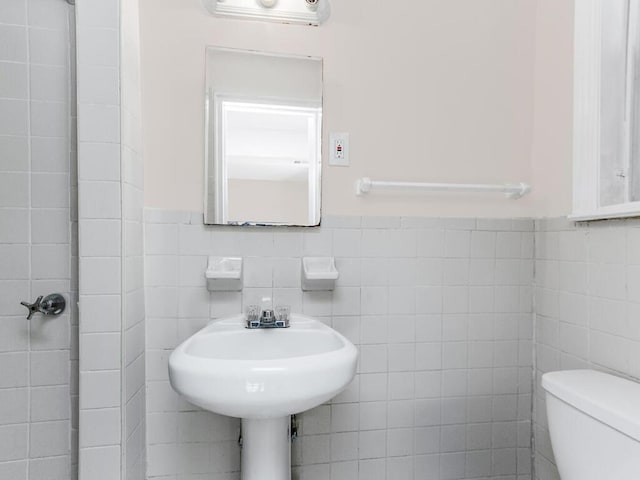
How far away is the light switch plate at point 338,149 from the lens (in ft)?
4.43

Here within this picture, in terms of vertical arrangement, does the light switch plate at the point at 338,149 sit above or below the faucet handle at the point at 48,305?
above

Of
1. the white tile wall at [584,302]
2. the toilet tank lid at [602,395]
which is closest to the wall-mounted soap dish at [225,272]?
the toilet tank lid at [602,395]

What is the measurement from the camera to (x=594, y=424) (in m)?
0.92

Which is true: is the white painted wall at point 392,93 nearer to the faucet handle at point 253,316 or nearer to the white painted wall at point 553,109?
the white painted wall at point 553,109

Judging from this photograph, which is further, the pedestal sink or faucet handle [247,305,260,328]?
faucet handle [247,305,260,328]

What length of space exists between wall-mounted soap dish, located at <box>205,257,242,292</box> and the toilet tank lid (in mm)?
976

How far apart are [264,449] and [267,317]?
372 mm

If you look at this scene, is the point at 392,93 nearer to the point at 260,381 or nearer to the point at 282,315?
the point at 282,315

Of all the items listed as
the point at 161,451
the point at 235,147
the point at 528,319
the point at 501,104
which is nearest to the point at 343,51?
the point at 235,147

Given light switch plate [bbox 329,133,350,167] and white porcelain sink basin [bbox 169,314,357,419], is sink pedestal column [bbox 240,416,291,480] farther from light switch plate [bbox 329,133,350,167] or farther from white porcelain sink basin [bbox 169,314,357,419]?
light switch plate [bbox 329,133,350,167]

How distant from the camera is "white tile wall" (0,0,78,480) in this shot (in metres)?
1.15

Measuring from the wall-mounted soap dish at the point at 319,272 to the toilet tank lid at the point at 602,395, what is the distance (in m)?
0.70

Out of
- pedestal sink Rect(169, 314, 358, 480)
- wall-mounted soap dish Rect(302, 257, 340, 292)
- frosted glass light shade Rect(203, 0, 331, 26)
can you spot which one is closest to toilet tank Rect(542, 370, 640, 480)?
pedestal sink Rect(169, 314, 358, 480)

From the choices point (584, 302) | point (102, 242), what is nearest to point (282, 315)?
point (102, 242)
